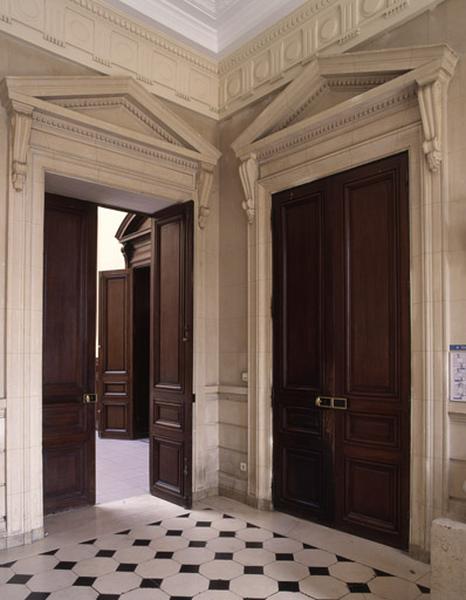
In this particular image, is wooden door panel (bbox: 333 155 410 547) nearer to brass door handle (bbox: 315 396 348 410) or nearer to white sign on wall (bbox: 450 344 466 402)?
brass door handle (bbox: 315 396 348 410)

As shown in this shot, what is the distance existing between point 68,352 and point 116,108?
2.24 meters

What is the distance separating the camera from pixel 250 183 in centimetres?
471

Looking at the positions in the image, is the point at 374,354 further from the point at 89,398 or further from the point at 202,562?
the point at 89,398

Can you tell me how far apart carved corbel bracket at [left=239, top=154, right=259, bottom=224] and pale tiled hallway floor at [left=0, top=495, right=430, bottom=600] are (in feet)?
9.09

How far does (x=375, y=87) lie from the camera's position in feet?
12.2

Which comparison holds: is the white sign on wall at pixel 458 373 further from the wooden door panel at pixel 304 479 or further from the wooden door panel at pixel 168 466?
the wooden door panel at pixel 168 466

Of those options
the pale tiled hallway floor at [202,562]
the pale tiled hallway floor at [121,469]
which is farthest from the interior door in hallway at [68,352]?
the pale tiled hallway floor at [121,469]

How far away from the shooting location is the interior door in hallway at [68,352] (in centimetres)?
441

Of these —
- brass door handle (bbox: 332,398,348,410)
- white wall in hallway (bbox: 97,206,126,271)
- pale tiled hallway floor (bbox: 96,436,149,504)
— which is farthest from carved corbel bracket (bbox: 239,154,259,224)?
white wall in hallway (bbox: 97,206,126,271)

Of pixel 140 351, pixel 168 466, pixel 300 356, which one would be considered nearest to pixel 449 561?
pixel 300 356

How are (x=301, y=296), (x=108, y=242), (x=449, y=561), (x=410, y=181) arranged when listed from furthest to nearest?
(x=108, y=242) < (x=301, y=296) < (x=410, y=181) < (x=449, y=561)

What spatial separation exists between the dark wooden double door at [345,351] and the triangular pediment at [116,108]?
113cm

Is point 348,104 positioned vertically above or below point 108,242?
above

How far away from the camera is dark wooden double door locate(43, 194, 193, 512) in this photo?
4.45 meters
